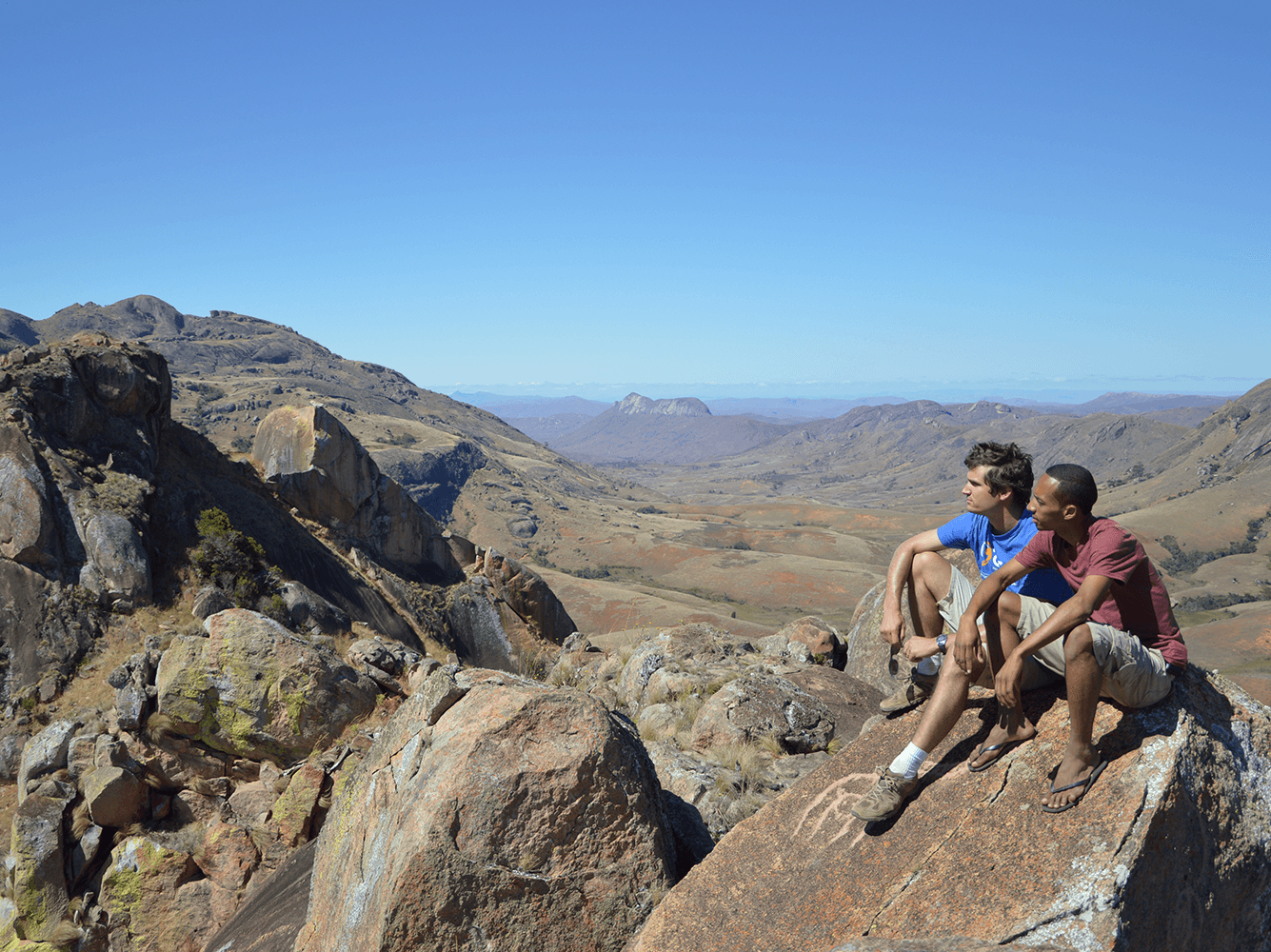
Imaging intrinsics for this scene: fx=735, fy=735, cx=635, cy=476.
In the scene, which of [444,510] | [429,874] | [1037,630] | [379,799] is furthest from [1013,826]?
[444,510]

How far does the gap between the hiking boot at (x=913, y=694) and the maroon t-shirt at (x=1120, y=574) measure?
1.37 m

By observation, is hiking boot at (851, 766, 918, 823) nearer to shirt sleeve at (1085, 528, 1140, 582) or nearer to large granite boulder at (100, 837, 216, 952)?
shirt sleeve at (1085, 528, 1140, 582)

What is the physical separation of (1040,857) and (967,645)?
1240 millimetres

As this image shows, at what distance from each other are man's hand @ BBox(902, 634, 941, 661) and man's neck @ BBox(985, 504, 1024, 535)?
1106 mm

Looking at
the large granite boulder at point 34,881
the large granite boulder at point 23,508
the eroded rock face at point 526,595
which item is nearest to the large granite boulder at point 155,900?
the large granite boulder at point 34,881

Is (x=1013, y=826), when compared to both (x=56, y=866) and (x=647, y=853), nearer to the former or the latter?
(x=647, y=853)

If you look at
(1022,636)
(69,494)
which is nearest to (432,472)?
(69,494)

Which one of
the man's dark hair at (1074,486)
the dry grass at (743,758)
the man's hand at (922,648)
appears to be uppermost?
the man's dark hair at (1074,486)

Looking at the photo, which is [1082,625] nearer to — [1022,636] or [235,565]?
[1022,636]

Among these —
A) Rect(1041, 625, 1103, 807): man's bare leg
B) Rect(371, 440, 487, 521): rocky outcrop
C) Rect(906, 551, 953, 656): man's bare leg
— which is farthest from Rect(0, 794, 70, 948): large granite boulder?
Rect(371, 440, 487, 521): rocky outcrop

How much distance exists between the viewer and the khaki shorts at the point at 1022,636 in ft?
15.7

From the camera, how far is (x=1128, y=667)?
4426 mm

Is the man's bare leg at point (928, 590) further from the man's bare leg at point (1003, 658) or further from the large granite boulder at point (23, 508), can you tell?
the large granite boulder at point (23, 508)

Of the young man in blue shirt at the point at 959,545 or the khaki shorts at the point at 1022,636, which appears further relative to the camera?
the young man in blue shirt at the point at 959,545
